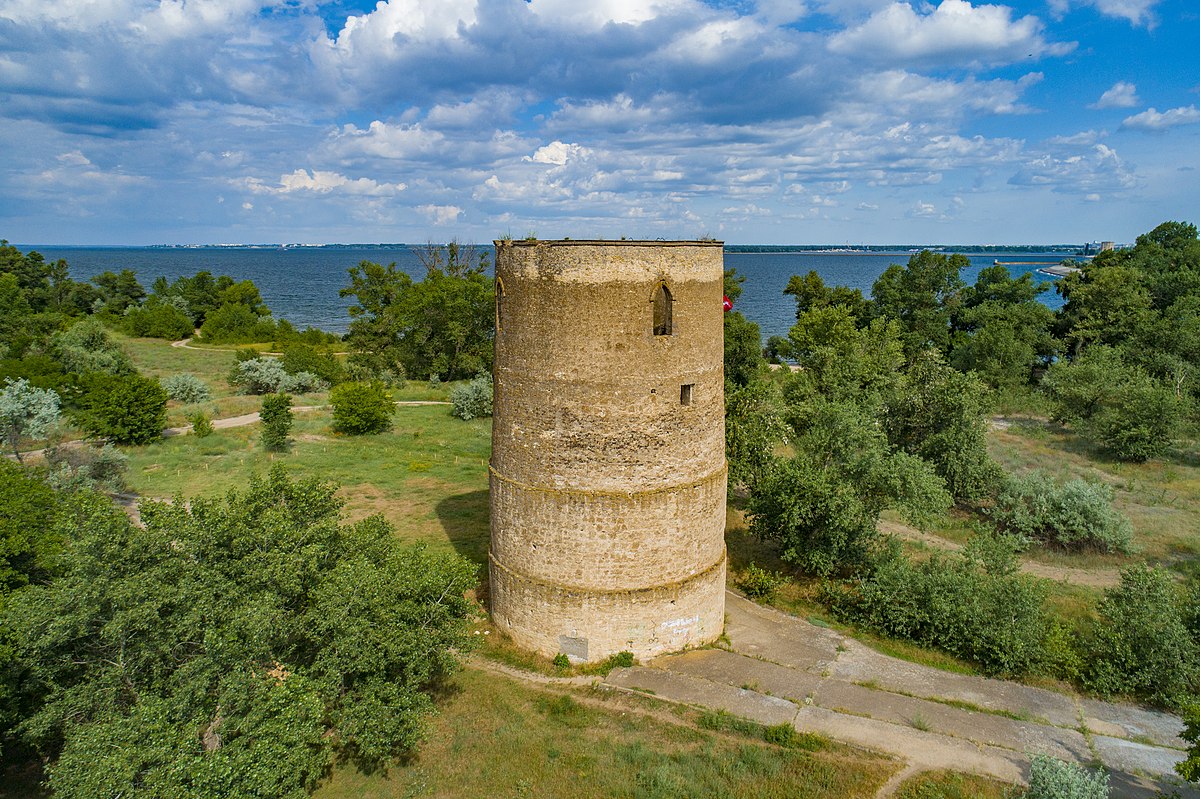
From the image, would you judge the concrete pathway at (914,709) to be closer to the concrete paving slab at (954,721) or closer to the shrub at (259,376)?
the concrete paving slab at (954,721)

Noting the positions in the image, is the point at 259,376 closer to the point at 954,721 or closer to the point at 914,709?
the point at 914,709

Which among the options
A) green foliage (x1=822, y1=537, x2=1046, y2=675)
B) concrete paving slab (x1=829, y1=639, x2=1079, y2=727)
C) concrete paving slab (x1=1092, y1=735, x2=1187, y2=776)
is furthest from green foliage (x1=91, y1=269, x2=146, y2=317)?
concrete paving slab (x1=1092, y1=735, x2=1187, y2=776)

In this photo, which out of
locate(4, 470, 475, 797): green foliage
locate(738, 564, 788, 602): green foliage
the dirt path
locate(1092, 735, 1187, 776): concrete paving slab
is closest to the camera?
locate(4, 470, 475, 797): green foliage

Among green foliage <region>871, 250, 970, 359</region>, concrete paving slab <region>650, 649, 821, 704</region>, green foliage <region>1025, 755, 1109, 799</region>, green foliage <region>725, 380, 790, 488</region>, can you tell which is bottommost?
concrete paving slab <region>650, 649, 821, 704</region>

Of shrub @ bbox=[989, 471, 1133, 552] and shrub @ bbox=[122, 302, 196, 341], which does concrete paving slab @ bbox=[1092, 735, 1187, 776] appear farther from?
shrub @ bbox=[122, 302, 196, 341]

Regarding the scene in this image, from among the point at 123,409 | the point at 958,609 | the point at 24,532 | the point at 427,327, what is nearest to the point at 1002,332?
the point at 958,609
